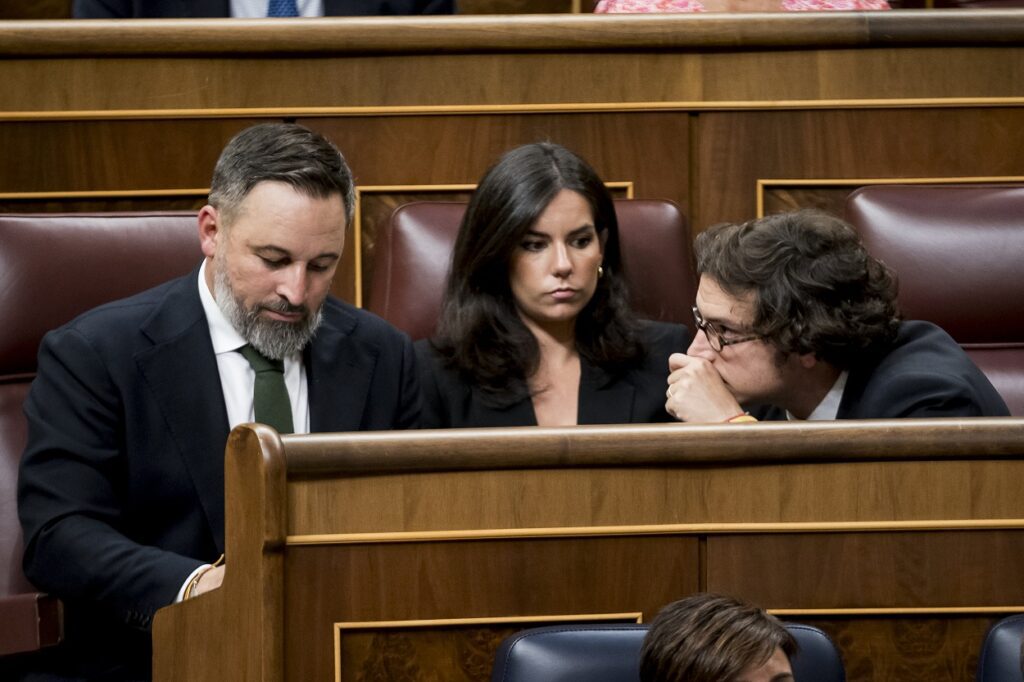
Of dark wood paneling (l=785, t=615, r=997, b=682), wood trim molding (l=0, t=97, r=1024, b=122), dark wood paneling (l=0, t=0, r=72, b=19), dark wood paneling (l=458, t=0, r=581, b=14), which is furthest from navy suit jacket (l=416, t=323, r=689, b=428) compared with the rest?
dark wood paneling (l=0, t=0, r=72, b=19)

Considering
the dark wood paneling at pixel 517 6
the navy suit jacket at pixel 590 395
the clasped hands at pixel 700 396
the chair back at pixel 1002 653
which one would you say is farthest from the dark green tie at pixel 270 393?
the dark wood paneling at pixel 517 6

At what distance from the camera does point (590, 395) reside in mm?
1065

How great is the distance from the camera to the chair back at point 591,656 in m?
0.69

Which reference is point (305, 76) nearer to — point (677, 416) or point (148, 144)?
point (148, 144)

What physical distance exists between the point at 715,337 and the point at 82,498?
1.32ft

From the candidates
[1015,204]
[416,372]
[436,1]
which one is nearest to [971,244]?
[1015,204]

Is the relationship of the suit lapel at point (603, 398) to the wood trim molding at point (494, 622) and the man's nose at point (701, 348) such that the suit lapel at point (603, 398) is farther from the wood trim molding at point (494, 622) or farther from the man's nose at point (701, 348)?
the wood trim molding at point (494, 622)

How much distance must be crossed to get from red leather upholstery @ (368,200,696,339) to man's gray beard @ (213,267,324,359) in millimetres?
219

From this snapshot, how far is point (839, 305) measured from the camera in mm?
965

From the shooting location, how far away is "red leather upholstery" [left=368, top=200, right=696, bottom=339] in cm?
112

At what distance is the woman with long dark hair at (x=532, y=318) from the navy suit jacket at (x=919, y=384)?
17 cm

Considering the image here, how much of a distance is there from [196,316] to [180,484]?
99mm

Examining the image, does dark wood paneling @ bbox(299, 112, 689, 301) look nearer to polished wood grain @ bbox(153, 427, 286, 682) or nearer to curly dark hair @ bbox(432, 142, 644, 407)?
curly dark hair @ bbox(432, 142, 644, 407)

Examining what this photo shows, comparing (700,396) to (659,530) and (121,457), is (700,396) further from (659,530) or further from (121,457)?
(121,457)
